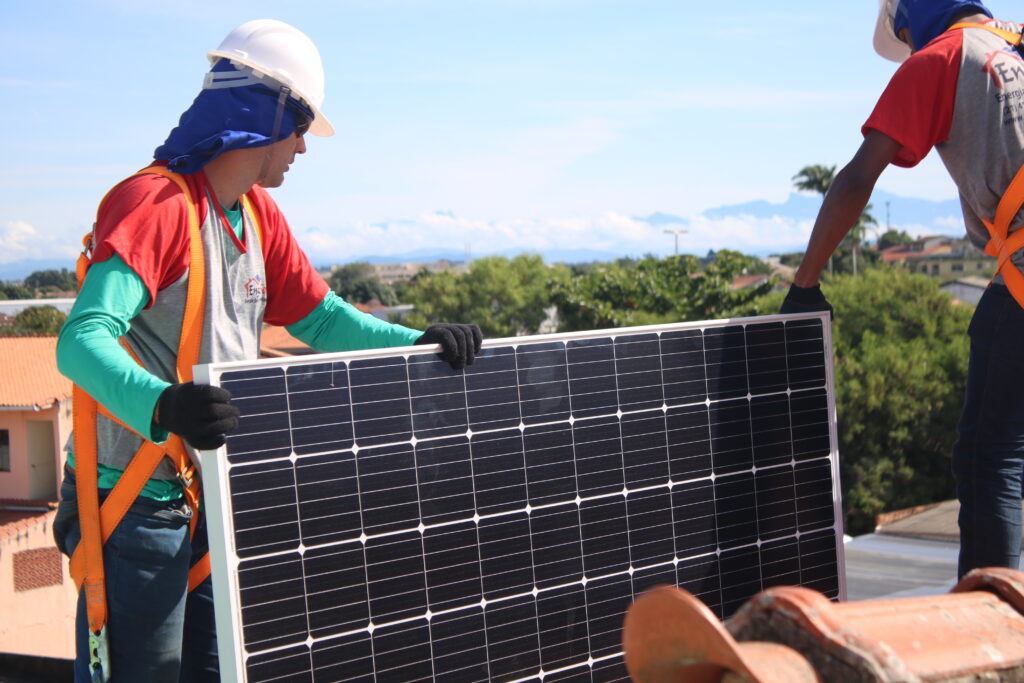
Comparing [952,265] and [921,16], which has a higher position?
[921,16]

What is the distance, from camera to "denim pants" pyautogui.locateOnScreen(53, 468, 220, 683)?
10.6ft

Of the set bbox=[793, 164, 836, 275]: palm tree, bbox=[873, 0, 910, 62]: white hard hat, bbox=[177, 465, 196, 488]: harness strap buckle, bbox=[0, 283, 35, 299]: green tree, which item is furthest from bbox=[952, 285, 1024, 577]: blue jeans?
bbox=[793, 164, 836, 275]: palm tree

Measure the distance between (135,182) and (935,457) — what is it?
131ft

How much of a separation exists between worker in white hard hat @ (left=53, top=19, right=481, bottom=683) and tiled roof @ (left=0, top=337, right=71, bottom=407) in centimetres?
2772

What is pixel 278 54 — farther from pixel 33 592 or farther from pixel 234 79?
pixel 33 592

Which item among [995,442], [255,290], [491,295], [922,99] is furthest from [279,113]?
[491,295]

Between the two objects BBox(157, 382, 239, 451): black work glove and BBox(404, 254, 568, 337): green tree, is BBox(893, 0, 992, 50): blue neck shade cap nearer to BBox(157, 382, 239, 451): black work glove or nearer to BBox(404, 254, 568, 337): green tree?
BBox(157, 382, 239, 451): black work glove

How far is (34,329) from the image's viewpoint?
111ft

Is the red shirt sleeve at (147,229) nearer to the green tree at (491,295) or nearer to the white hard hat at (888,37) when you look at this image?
the white hard hat at (888,37)

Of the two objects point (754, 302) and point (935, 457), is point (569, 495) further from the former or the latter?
point (754, 302)

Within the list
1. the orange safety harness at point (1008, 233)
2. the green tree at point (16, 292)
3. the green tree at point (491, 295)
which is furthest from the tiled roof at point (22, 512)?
the green tree at point (491, 295)

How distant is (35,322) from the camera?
33.2m

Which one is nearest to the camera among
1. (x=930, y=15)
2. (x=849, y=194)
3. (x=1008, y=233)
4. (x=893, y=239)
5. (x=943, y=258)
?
(x=1008, y=233)

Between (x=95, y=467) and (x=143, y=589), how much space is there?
43cm
